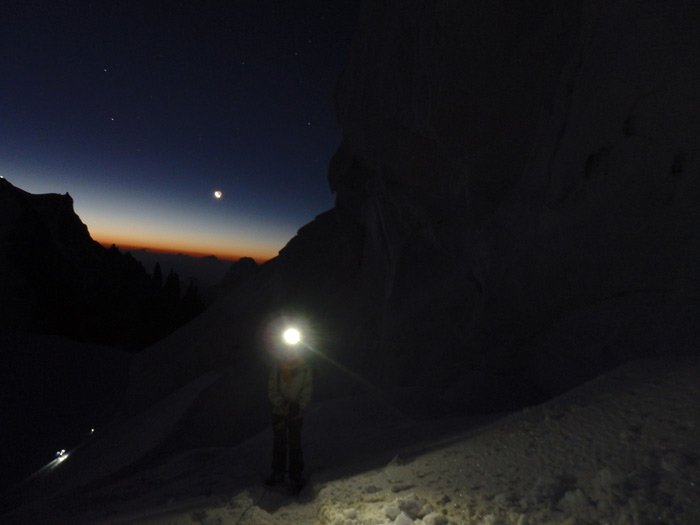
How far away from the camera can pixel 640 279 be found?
6801mm

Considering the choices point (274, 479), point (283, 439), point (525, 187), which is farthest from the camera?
point (525, 187)

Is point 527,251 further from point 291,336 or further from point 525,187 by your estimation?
point 291,336

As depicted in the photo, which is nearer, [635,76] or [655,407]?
[655,407]

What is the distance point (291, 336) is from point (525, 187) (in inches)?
253

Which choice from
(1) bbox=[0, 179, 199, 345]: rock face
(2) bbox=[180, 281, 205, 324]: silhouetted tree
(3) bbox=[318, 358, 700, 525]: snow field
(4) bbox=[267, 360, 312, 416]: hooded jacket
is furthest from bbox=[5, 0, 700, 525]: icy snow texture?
(2) bbox=[180, 281, 205, 324]: silhouetted tree

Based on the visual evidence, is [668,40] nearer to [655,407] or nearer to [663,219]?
[663,219]

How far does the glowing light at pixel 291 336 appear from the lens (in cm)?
533

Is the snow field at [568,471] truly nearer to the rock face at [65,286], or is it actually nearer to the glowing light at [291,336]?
the glowing light at [291,336]

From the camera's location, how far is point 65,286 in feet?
138

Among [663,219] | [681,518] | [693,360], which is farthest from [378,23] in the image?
[681,518]

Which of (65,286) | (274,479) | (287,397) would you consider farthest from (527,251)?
(65,286)

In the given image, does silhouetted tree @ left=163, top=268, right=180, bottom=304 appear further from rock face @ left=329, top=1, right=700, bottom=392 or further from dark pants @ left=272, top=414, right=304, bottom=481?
dark pants @ left=272, top=414, right=304, bottom=481

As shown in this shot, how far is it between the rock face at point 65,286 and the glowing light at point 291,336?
4434cm

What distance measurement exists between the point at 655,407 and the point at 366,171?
18559 millimetres
